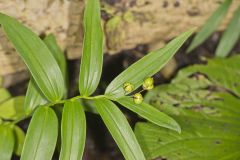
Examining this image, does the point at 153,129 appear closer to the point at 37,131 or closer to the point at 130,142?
the point at 130,142

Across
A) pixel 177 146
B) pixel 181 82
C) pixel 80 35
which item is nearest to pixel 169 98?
pixel 181 82

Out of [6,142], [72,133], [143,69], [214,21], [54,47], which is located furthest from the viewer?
[214,21]

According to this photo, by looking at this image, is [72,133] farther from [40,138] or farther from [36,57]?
[36,57]

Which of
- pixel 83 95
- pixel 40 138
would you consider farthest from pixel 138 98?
pixel 40 138

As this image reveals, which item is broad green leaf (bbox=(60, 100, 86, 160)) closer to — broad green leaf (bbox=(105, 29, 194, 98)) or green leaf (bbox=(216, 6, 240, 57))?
broad green leaf (bbox=(105, 29, 194, 98))

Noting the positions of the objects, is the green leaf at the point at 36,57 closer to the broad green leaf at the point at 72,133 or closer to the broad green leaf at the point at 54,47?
the broad green leaf at the point at 72,133

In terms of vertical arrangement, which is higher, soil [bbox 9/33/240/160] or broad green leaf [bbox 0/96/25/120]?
broad green leaf [bbox 0/96/25/120]

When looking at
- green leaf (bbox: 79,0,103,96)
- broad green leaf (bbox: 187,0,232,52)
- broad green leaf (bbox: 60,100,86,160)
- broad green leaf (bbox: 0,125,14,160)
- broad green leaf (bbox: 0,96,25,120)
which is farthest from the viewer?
broad green leaf (bbox: 187,0,232,52)

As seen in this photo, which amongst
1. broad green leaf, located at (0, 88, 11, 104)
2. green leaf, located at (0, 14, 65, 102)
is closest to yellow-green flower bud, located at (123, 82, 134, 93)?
green leaf, located at (0, 14, 65, 102)
